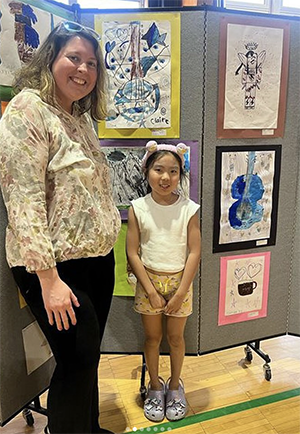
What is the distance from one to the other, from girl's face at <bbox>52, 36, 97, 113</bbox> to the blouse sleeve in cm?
17

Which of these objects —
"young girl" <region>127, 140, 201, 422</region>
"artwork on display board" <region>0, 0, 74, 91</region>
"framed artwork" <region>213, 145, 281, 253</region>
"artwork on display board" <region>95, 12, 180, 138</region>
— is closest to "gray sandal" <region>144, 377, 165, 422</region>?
"young girl" <region>127, 140, 201, 422</region>

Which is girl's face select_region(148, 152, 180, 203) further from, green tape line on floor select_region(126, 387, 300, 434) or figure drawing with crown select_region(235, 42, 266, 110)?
green tape line on floor select_region(126, 387, 300, 434)

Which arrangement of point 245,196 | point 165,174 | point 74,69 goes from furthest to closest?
1. point 245,196
2. point 165,174
3. point 74,69

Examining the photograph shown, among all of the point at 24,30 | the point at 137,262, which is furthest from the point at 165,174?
the point at 24,30

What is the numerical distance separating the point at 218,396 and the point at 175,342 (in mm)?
421

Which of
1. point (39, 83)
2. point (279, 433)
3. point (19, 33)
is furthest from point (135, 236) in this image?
point (279, 433)

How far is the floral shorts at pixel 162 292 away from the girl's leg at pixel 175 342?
0.18 ft

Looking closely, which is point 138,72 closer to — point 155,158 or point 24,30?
point 155,158

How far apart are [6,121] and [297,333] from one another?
1790 millimetres

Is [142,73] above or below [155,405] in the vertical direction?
above

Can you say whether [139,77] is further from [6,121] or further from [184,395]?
[184,395]

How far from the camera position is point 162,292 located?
164cm

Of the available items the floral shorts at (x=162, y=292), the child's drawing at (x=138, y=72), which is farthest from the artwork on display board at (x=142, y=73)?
the floral shorts at (x=162, y=292)

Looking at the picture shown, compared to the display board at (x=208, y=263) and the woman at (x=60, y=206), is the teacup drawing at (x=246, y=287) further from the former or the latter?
the woman at (x=60, y=206)
